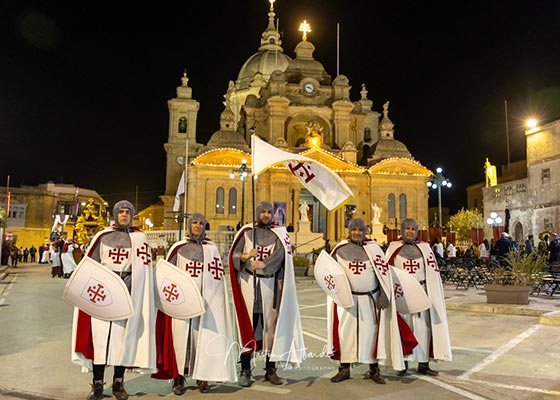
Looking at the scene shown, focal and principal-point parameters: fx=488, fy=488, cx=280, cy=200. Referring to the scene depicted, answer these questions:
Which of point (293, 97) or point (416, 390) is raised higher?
point (293, 97)

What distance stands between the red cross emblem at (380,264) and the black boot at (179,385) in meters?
2.68

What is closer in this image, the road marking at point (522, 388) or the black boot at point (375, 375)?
the road marking at point (522, 388)

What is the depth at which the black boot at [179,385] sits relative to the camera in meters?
5.31

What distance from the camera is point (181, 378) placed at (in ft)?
17.7

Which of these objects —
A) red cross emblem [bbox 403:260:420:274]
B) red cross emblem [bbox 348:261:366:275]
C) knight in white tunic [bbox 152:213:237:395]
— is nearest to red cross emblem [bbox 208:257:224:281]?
knight in white tunic [bbox 152:213:237:395]

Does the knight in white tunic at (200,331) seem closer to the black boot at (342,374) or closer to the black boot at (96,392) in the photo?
the black boot at (96,392)

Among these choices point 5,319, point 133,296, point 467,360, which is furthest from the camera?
point 5,319

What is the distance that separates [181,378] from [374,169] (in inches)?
1566

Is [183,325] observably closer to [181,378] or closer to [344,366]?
[181,378]

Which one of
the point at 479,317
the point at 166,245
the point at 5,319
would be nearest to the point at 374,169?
the point at 166,245

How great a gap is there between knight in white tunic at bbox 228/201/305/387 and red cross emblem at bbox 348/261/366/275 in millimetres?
779

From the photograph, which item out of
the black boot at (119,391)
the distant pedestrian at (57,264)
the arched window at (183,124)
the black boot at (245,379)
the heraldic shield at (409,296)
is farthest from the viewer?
the arched window at (183,124)

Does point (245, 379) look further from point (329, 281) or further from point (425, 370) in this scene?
point (425, 370)

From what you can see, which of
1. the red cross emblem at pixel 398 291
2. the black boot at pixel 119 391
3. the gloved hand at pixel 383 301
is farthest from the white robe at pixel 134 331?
the red cross emblem at pixel 398 291
